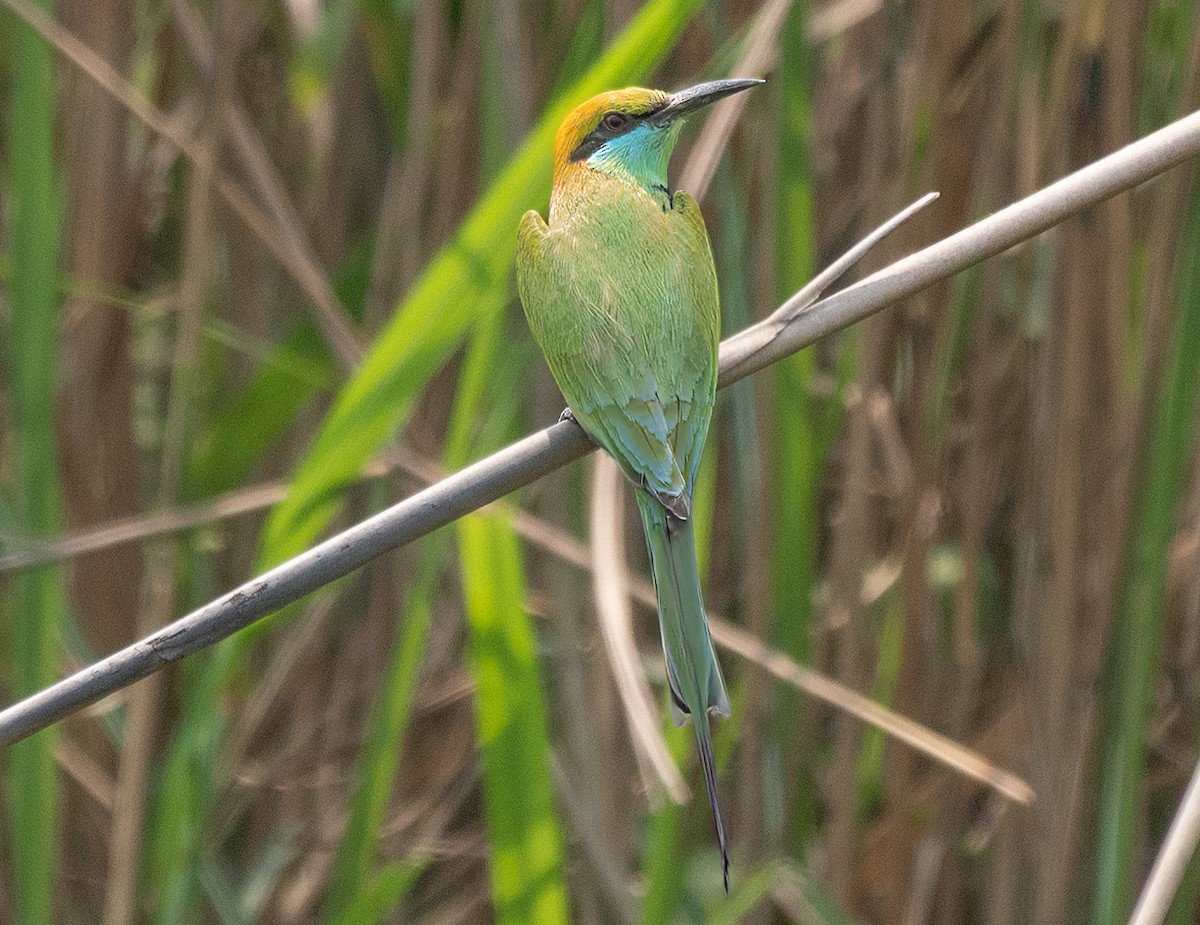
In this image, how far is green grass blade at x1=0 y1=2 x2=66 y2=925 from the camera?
64.3 inches

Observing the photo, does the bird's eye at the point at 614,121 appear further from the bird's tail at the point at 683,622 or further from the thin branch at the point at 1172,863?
the thin branch at the point at 1172,863

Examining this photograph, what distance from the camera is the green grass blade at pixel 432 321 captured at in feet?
5.02

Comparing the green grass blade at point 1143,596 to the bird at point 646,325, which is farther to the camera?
the green grass blade at point 1143,596

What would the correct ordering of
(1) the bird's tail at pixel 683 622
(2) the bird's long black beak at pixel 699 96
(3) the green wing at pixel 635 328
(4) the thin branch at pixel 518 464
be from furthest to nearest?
(2) the bird's long black beak at pixel 699 96 → (3) the green wing at pixel 635 328 → (1) the bird's tail at pixel 683 622 → (4) the thin branch at pixel 518 464

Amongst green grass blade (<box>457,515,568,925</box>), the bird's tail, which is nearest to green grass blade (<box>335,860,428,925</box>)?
green grass blade (<box>457,515,568,925</box>)

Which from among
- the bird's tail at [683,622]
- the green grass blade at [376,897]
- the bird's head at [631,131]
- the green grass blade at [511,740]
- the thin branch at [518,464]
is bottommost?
the green grass blade at [376,897]

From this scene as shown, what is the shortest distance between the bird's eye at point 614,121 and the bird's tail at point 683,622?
60 cm

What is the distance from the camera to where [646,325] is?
1.50 meters

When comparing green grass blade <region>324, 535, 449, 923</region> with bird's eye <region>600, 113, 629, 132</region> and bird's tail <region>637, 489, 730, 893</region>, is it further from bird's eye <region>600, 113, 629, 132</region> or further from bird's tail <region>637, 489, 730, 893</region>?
bird's eye <region>600, 113, 629, 132</region>

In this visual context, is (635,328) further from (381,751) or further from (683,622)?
(381,751)

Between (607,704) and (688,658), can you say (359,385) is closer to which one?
(688,658)

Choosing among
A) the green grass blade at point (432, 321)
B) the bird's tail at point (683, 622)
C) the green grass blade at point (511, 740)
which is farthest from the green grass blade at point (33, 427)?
the bird's tail at point (683, 622)

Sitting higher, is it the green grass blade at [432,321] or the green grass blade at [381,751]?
the green grass blade at [432,321]

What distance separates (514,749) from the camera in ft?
5.28
